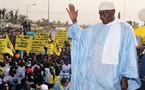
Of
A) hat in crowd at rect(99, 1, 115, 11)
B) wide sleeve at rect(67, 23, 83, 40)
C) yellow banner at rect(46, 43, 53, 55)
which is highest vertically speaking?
hat in crowd at rect(99, 1, 115, 11)

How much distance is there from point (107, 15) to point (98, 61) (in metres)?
→ 0.47

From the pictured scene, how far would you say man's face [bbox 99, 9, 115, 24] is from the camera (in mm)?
3877

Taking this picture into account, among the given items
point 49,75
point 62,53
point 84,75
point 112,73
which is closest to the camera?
point 112,73

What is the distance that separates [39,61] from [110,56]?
34.9 feet

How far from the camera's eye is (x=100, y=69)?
3.85 metres

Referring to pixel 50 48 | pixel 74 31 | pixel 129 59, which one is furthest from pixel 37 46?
pixel 129 59

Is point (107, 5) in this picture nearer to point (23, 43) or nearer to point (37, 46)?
point (37, 46)

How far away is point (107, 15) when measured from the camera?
3885 millimetres

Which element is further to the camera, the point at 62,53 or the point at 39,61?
the point at 62,53

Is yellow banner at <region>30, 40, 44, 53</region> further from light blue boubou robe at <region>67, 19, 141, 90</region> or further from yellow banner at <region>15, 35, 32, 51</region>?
light blue boubou robe at <region>67, 19, 141, 90</region>

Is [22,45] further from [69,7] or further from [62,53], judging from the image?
[69,7]

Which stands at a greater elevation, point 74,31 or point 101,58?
point 74,31

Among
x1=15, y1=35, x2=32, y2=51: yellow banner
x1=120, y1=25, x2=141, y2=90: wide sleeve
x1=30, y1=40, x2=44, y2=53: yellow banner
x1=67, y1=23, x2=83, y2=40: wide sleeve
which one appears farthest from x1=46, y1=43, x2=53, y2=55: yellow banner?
x1=120, y1=25, x2=141, y2=90: wide sleeve

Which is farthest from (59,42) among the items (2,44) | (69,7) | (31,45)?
(69,7)
